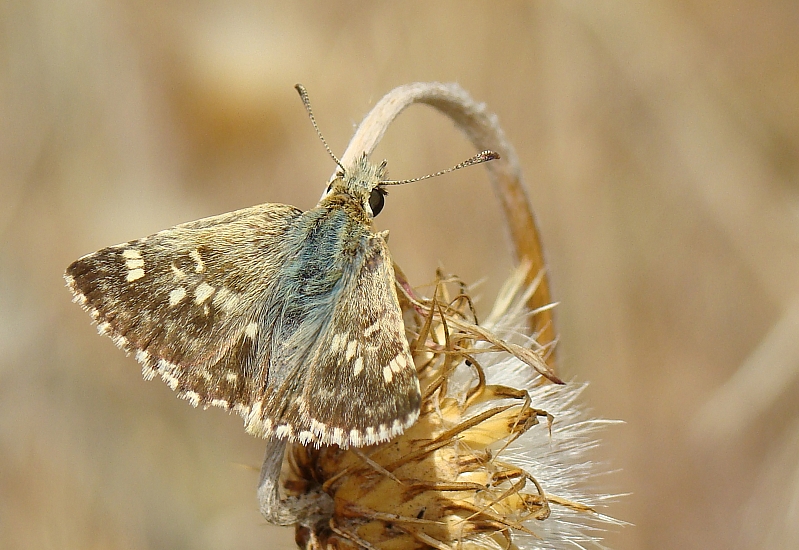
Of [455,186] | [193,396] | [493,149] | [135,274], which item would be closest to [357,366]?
[193,396]

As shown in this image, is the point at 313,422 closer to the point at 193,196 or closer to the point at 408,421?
the point at 408,421

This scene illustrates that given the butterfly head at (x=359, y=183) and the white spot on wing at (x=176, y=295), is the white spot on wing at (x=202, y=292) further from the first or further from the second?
the butterfly head at (x=359, y=183)

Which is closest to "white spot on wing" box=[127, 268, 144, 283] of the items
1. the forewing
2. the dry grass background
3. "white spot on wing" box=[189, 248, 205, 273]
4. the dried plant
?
the forewing

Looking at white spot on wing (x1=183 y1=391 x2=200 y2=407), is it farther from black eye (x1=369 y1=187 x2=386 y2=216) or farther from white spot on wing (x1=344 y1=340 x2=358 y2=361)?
black eye (x1=369 y1=187 x2=386 y2=216)

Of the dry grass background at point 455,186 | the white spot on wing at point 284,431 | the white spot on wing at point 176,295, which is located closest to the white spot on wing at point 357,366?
the white spot on wing at point 284,431

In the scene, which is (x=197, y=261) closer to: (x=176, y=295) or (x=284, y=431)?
(x=176, y=295)
